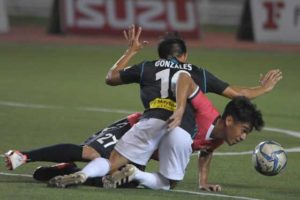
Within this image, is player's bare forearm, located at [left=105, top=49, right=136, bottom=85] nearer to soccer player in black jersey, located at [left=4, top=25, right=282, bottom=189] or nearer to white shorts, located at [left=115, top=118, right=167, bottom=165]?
soccer player in black jersey, located at [left=4, top=25, right=282, bottom=189]

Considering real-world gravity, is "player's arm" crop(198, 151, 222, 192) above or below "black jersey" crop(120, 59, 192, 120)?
below

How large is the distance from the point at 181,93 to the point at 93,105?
6.97 metres

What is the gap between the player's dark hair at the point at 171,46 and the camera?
916 centimetres

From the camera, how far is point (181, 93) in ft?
28.0

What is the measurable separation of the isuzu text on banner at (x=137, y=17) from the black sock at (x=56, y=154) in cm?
1796

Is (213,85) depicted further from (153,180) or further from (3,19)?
(3,19)

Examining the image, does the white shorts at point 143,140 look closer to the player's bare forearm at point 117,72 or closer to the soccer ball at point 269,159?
the player's bare forearm at point 117,72

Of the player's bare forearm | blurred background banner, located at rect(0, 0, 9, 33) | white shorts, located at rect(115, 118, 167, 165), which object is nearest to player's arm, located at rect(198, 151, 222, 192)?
white shorts, located at rect(115, 118, 167, 165)

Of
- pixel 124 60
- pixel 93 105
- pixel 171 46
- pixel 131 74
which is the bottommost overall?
pixel 93 105

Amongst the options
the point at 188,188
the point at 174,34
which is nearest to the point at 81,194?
the point at 188,188

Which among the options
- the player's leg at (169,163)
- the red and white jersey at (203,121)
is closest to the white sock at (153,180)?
the player's leg at (169,163)

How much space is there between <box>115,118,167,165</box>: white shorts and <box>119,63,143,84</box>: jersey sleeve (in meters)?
0.49

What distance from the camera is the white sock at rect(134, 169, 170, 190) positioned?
8.72 meters

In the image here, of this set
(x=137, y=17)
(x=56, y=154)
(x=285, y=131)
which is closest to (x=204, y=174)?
(x=56, y=154)
